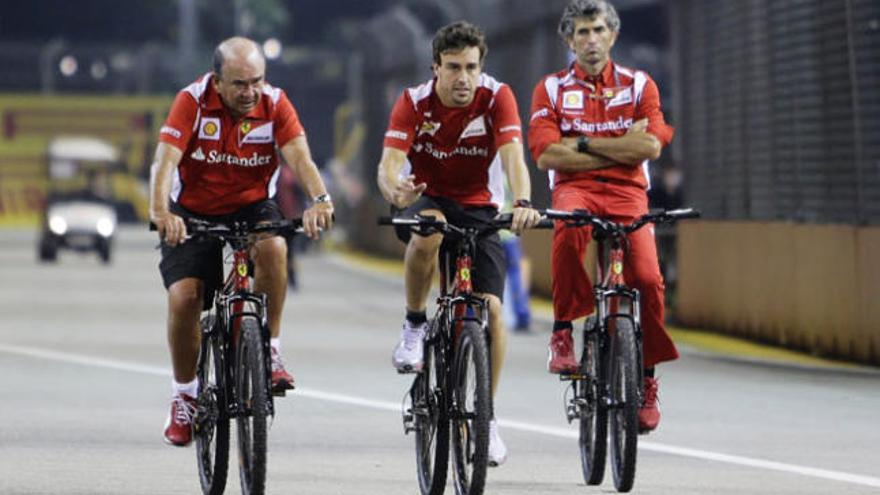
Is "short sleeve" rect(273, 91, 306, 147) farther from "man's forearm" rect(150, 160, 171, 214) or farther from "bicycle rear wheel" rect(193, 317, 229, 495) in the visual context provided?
"bicycle rear wheel" rect(193, 317, 229, 495)

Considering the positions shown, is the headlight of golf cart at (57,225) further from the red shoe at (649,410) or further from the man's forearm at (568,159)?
the red shoe at (649,410)

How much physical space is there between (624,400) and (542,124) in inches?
54.6

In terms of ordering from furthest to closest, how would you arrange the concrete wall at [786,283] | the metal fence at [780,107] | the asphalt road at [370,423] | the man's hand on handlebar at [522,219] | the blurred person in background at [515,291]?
1. the blurred person in background at [515,291]
2. the metal fence at [780,107]
3. the concrete wall at [786,283]
4. the asphalt road at [370,423]
5. the man's hand on handlebar at [522,219]

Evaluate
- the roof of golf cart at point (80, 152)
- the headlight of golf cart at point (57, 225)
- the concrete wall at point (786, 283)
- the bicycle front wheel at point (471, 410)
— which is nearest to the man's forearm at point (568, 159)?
the bicycle front wheel at point (471, 410)

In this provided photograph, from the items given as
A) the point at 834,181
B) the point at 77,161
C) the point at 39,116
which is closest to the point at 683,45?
the point at 834,181

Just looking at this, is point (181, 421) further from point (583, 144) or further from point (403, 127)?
point (583, 144)

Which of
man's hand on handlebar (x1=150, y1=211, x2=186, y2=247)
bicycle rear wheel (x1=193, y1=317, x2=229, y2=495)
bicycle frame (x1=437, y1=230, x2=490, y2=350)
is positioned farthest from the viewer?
bicycle frame (x1=437, y1=230, x2=490, y2=350)

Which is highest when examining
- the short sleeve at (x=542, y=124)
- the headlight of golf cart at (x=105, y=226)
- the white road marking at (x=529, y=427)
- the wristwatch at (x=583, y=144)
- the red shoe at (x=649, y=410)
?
the short sleeve at (x=542, y=124)

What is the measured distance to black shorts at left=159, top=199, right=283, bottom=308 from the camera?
10453 mm

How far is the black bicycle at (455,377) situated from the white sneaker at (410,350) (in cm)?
17

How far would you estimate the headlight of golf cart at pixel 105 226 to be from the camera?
135ft

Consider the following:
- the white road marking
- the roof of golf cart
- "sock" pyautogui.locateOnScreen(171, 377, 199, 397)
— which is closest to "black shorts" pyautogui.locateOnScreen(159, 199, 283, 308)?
"sock" pyautogui.locateOnScreen(171, 377, 199, 397)

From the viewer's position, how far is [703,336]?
21.8m

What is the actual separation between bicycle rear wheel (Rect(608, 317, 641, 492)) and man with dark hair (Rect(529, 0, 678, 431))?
0.32 m
